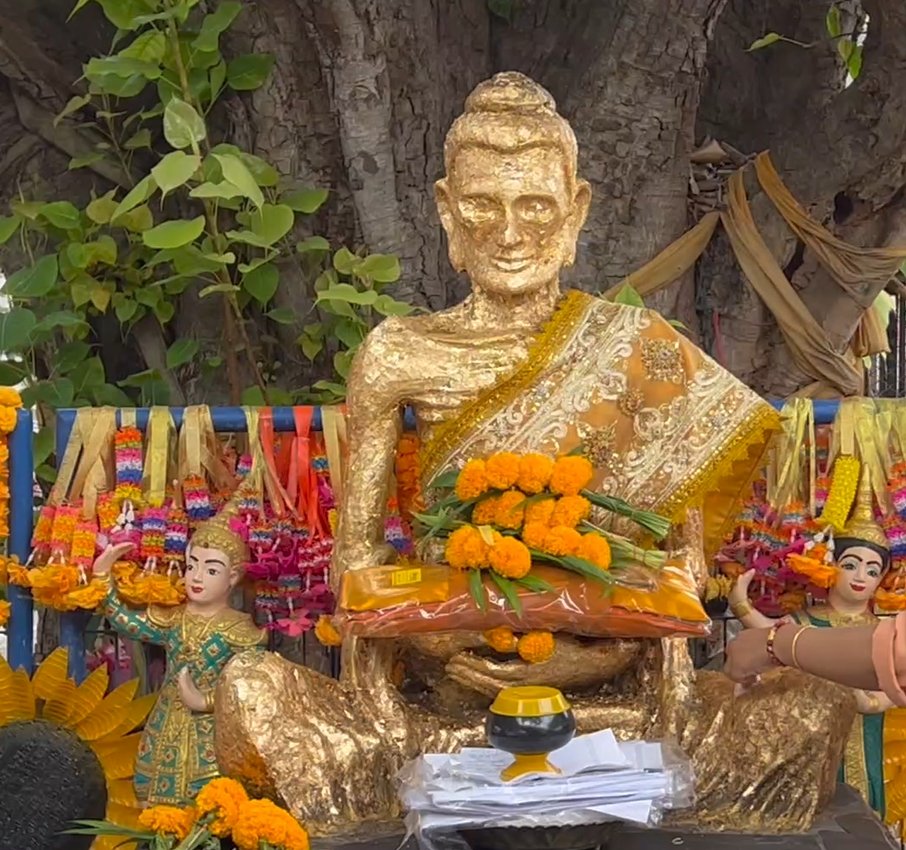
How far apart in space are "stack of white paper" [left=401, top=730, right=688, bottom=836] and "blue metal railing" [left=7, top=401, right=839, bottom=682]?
4.20ft

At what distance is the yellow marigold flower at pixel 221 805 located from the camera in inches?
75.7

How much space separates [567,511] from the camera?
7.56 ft

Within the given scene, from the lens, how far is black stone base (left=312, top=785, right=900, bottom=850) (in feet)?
7.22

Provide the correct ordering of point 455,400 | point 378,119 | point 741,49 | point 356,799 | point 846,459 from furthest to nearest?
point 741,49 < point 378,119 < point 846,459 < point 455,400 < point 356,799

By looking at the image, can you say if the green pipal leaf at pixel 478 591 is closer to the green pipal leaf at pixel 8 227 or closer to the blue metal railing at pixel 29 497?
the blue metal railing at pixel 29 497

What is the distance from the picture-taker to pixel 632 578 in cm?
239

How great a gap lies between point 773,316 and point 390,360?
169 centimetres

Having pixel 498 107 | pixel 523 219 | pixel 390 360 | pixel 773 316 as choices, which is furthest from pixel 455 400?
pixel 773 316

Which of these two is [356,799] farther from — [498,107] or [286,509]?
[498,107]

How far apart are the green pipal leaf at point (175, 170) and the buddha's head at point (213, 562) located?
2.72 ft

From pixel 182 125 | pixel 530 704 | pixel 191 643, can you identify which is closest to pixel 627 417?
pixel 530 704

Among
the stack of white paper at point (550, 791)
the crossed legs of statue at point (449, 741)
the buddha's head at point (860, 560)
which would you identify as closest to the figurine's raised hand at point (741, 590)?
the buddha's head at point (860, 560)

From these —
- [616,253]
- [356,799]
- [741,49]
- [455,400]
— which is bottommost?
[356,799]

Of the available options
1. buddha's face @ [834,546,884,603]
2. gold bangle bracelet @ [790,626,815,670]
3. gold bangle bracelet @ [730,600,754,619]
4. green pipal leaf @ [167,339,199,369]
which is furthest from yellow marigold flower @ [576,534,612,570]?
green pipal leaf @ [167,339,199,369]
